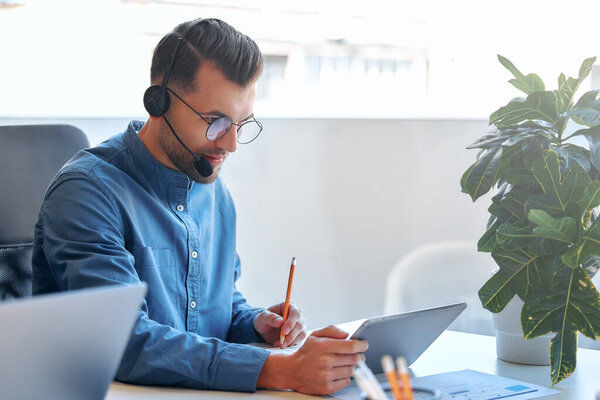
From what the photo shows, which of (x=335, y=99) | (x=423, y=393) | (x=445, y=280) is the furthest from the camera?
(x=335, y=99)

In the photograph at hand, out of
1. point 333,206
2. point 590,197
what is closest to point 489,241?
point 590,197

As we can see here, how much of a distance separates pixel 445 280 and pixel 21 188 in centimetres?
133

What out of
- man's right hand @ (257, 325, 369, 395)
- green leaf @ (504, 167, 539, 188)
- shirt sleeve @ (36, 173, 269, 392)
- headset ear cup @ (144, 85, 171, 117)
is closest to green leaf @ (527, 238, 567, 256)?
green leaf @ (504, 167, 539, 188)

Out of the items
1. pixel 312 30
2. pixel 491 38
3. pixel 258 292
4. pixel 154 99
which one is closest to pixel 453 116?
pixel 491 38

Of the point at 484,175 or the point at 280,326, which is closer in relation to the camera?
the point at 484,175

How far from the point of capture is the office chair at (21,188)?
57.2 inches

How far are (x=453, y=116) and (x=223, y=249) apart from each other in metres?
0.96

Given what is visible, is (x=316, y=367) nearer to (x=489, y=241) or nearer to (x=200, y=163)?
(x=489, y=241)

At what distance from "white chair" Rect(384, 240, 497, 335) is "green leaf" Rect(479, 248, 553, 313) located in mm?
1010

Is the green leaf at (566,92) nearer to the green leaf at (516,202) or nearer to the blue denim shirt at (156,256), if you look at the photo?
the green leaf at (516,202)

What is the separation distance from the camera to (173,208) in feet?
4.74

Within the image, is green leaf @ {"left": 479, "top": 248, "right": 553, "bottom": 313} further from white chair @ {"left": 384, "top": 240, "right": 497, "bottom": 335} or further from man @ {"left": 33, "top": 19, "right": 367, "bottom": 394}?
white chair @ {"left": 384, "top": 240, "right": 497, "bottom": 335}

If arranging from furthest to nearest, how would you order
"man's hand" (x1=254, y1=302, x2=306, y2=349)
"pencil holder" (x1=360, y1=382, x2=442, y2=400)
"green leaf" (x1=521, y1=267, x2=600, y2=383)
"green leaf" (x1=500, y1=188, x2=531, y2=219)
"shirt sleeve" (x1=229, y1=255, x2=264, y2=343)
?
1. "shirt sleeve" (x1=229, y1=255, x2=264, y2=343)
2. "man's hand" (x1=254, y1=302, x2=306, y2=349)
3. "green leaf" (x1=500, y1=188, x2=531, y2=219)
4. "green leaf" (x1=521, y1=267, x2=600, y2=383)
5. "pencil holder" (x1=360, y1=382, x2=442, y2=400)

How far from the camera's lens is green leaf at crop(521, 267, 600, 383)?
109 centimetres
